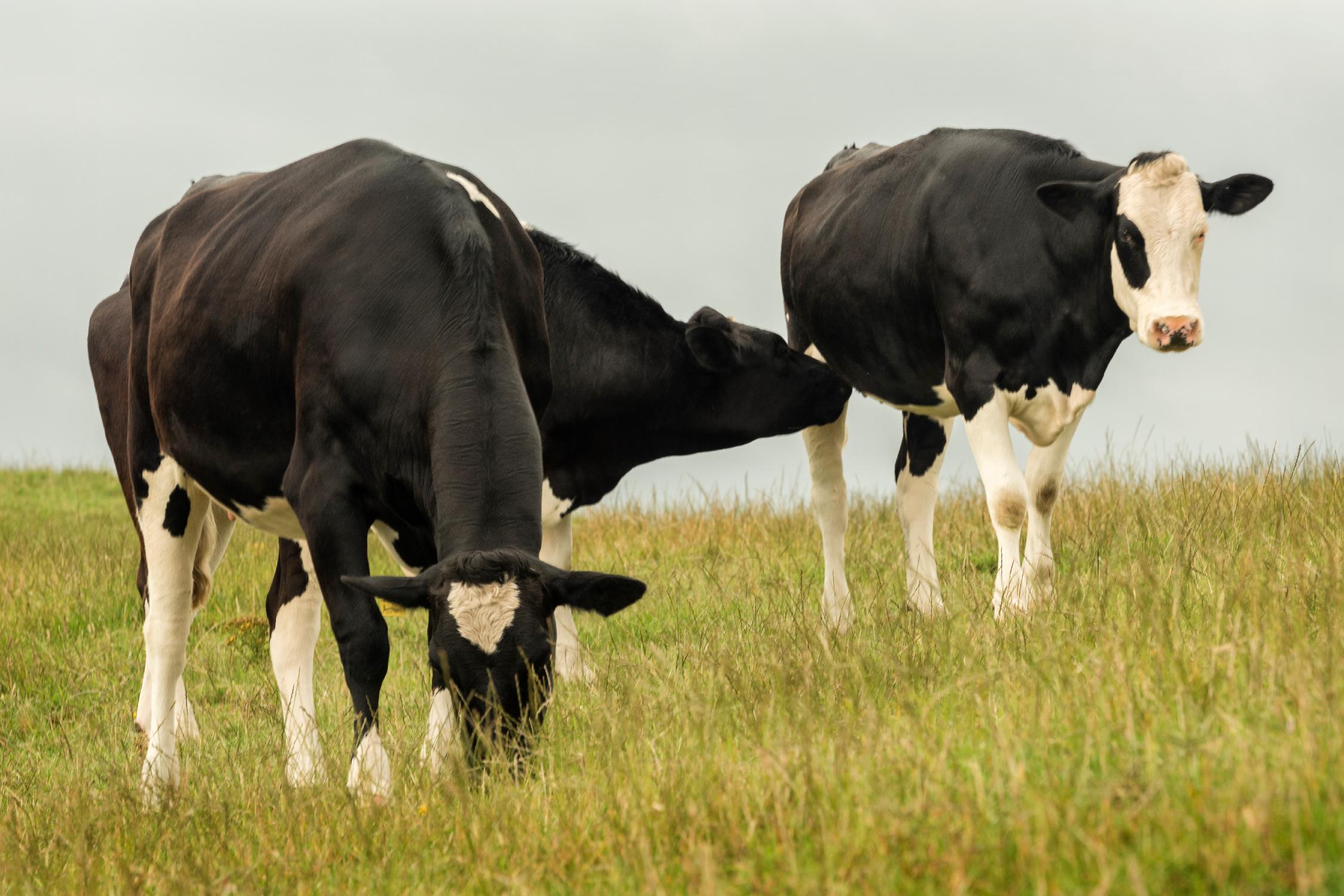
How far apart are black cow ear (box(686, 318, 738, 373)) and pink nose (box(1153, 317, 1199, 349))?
283 cm

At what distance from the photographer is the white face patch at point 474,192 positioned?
685cm

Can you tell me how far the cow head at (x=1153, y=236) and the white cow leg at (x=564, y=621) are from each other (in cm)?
344

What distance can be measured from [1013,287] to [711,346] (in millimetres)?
2127

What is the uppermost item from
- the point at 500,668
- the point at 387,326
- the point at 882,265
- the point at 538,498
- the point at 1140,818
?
the point at 882,265

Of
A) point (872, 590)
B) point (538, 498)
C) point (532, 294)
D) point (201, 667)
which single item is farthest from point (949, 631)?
point (201, 667)

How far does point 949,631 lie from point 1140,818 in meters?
2.72

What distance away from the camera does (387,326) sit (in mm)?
6164

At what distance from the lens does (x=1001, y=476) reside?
8469mm

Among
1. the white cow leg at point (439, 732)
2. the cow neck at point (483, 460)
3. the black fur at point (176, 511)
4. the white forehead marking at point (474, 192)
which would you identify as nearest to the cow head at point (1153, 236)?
the white forehead marking at point (474, 192)

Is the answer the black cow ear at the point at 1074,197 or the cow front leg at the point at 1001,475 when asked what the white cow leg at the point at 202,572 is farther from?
the black cow ear at the point at 1074,197

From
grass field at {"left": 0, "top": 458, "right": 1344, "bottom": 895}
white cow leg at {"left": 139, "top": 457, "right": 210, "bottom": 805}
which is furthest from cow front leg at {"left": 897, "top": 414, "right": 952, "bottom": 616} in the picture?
white cow leg at {"left": 139, "top": 457, "right": 210, "bottom": 805}

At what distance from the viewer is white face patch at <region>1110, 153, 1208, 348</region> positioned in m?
8.10

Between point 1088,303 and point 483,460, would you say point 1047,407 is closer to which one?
point 1088,303

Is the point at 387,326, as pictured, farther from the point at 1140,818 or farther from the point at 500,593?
the point at 1140,818
